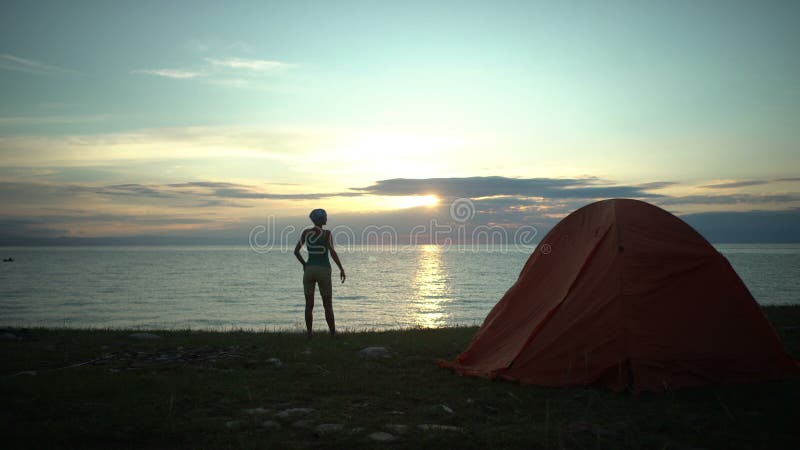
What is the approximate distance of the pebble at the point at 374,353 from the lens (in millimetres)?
10312

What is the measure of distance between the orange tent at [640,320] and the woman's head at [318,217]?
5.14 meters

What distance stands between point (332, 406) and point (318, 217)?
6059 millimetres

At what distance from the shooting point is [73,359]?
999 centimetres

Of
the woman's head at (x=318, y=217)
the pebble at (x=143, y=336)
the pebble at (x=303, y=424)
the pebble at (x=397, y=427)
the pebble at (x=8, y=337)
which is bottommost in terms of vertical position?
the pebble at (x=143, y=336)

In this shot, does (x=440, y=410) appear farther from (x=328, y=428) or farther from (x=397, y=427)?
(x=328, y=428)

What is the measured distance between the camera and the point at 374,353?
1041 cm

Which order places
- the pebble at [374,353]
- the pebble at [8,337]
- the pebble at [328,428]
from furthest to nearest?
the pebble at [8,337]
the pebble at [374,353]
the pebble at [328,428]

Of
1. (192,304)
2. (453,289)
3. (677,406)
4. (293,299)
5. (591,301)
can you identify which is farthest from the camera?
(453,289)

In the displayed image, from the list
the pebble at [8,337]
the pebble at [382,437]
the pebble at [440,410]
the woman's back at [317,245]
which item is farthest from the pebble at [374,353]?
the pebble at [8,337]

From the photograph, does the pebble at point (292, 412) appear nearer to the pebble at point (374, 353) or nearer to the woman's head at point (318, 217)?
the pebble at point (374, 353)

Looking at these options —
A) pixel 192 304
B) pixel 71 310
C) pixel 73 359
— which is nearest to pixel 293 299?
pixel 192 304

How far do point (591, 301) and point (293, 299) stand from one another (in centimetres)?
3126

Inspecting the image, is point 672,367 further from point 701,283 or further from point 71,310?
point 71,310

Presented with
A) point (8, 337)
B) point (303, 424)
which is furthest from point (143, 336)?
point (303, 424)
